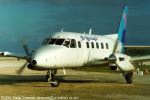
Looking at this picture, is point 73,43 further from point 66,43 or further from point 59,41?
point 59,41

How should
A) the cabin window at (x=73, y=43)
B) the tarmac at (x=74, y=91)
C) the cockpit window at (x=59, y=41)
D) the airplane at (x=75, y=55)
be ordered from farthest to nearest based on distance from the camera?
1. the cabin window at (x=73, y=43)
2. the cockpit window at (x=59, y=41)
3. the airplane at (x=75, y=55)
4. the tarmac at (x=74, y=91)

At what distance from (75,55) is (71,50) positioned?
0.61 meters

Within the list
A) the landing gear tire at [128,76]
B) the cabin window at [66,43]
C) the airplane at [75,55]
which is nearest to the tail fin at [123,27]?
the airplane at [75,55]

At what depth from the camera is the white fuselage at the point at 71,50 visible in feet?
78.5

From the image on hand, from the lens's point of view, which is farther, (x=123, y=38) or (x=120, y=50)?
(x=123, y=38)

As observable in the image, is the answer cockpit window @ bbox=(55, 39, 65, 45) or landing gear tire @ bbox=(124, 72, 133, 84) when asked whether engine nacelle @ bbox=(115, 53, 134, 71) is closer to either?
landing gear tire @ bbox=(124, 72, 133, 84)

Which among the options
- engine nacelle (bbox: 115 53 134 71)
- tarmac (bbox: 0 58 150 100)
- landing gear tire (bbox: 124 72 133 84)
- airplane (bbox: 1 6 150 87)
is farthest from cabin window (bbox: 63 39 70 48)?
landing gear tire (bbox: 124 72 133 84)

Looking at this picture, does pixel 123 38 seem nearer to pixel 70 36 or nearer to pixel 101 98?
pixel 70 36

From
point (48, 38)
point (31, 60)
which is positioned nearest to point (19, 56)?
point (48, 38)

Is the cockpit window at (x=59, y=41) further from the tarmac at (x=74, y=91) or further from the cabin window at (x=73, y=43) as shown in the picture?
the tarmac at (x=74, y=91)

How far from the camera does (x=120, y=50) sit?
33.9 meters

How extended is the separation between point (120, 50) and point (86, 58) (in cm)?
657

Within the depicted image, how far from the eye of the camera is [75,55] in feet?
88.0

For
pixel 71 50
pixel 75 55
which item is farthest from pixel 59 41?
pixel 75 55
